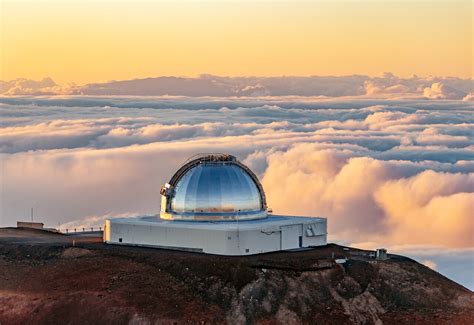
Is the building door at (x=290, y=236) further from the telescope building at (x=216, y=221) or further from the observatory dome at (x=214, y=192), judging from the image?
the observatory dome at (x=214, y=192)

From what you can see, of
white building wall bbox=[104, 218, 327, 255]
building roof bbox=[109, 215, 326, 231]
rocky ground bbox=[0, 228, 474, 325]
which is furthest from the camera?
building roof bbox=[109, 215, 326, 231]

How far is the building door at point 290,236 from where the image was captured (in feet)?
318

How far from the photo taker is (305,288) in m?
88.2

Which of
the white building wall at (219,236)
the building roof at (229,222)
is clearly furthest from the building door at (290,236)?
the building roof at (229,222)

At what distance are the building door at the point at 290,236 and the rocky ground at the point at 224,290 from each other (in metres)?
2.69

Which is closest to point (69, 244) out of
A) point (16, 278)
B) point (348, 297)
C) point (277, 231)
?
point (16, 278)

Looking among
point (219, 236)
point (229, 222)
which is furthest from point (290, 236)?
point (219, 236)

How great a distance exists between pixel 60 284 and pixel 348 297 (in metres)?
20.9

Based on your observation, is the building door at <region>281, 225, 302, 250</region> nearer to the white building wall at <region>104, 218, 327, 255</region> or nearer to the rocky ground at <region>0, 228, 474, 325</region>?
the white building wall at <region>104, 218, 327, 255</region>

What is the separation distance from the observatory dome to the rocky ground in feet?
16.0

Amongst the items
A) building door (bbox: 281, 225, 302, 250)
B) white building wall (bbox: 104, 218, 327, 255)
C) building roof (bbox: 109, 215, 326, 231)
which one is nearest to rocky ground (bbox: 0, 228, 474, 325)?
white building wall (bbox: 104, 218, 327, 255)

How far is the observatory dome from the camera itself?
96.8 meters

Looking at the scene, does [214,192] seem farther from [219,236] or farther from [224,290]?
[224,290]

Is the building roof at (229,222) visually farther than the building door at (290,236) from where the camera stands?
No
